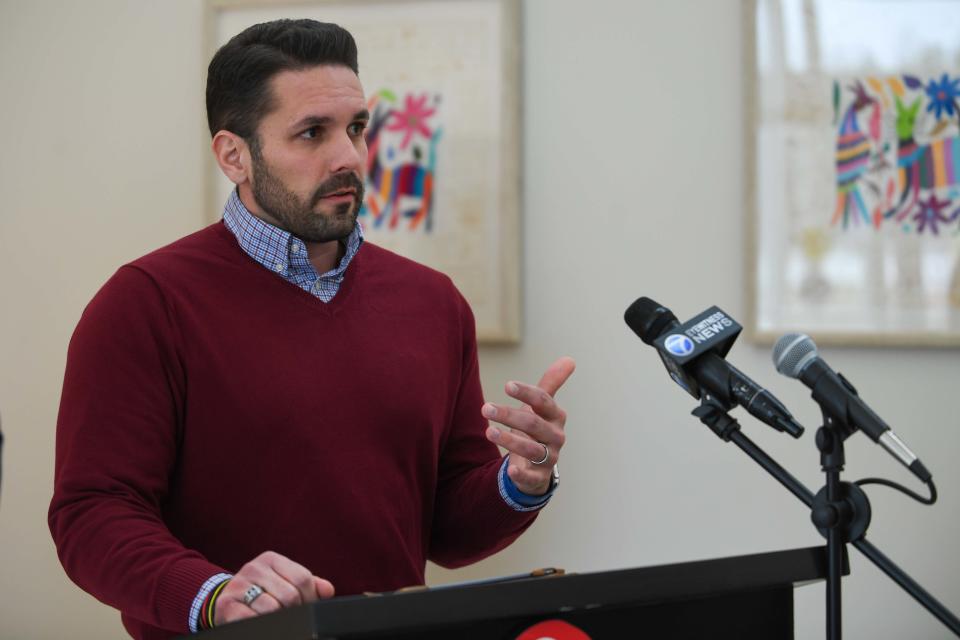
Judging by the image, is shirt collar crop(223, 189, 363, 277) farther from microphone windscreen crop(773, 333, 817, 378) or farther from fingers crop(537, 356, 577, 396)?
microphone windscreen crop(773, 333, 817, 378)

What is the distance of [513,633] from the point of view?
1110 mm

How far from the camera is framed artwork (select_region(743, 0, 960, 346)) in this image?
231 cm

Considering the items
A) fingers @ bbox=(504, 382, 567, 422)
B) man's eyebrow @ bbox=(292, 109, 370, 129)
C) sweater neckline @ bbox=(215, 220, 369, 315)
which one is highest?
man's eyebrow @ bbox=(292, 109, 370, 129)

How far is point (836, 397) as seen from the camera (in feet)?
3.94

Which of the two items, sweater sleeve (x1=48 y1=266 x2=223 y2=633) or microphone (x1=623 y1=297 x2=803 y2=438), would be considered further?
sweater sleeve (x1=48 y1=266 x2=223 y2=633)

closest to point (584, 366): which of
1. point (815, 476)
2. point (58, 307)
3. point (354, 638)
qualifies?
point (815, 476)

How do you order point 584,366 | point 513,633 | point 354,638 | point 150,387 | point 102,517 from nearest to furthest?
point 354,638 < point 513,633 < point 102,517 < point 150,387 < point 584,366

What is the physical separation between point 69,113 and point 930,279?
81.6 inches

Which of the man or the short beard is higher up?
the short beard

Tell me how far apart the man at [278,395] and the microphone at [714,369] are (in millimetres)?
312

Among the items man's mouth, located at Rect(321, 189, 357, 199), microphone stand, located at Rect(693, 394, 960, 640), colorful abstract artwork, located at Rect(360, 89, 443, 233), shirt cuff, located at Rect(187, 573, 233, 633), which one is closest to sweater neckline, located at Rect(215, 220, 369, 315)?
man's mouth, located at Rect(321, 189, 357, 199)

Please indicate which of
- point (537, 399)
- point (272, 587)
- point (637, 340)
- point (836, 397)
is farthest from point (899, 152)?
point (272, 587)

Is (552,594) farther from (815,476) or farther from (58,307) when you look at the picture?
(58,307)

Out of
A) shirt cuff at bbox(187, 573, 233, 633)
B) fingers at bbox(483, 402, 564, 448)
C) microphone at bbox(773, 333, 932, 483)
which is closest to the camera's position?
microphone at bbox(773, 333, 932, 483)
